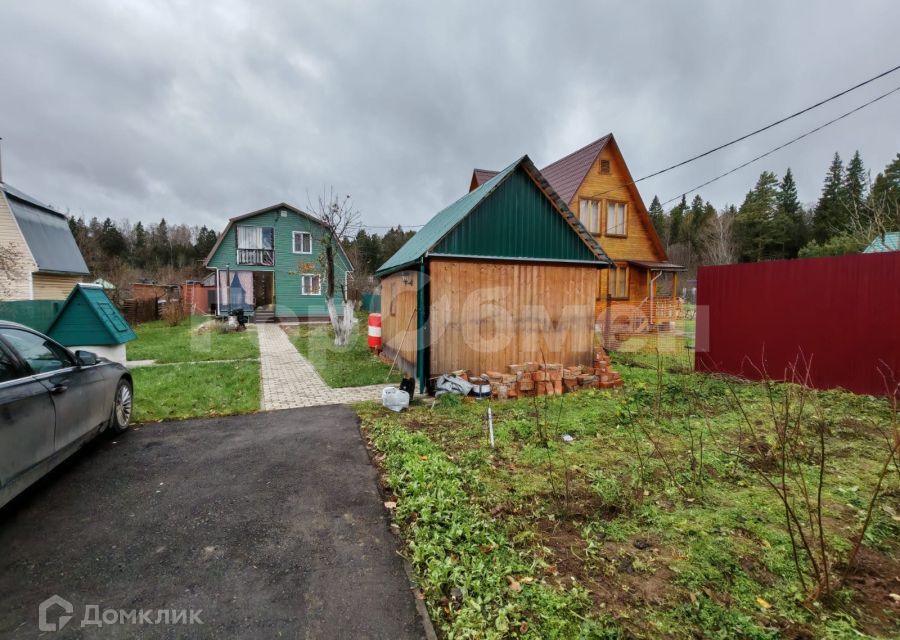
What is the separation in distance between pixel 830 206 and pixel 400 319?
170 feet

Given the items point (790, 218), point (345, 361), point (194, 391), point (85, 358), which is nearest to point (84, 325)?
point (194, 391)

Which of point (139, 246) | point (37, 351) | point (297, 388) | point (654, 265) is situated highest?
point (139, 246)

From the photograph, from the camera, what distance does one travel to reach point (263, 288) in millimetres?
27234

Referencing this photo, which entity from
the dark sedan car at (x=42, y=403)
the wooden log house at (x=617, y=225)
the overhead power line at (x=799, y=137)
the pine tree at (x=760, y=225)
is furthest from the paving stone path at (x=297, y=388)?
the pine tree at (x=760, y=225)

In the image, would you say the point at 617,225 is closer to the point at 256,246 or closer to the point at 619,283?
the point at 619,283

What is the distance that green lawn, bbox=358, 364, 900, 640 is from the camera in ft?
6.92

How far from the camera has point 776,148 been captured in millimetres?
8586

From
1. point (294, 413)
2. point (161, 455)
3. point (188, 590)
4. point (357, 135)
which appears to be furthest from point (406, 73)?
point (188, 590)

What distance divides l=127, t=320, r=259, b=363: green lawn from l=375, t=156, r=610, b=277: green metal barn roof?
25.1 feet

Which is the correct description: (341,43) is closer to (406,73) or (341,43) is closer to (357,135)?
(406,73)

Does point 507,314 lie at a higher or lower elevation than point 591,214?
lower

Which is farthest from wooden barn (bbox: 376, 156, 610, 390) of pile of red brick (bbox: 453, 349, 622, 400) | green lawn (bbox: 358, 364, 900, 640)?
green lawn (bbox: 358, 364, 900, 640)

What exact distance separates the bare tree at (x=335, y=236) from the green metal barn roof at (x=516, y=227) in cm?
601

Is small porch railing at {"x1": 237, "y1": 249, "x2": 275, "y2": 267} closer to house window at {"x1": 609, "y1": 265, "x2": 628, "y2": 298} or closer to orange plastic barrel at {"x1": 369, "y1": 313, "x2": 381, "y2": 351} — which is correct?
orange plastic barrel at {"x1": 369, "y1": 313, "x2": 381, "y2": 351}
